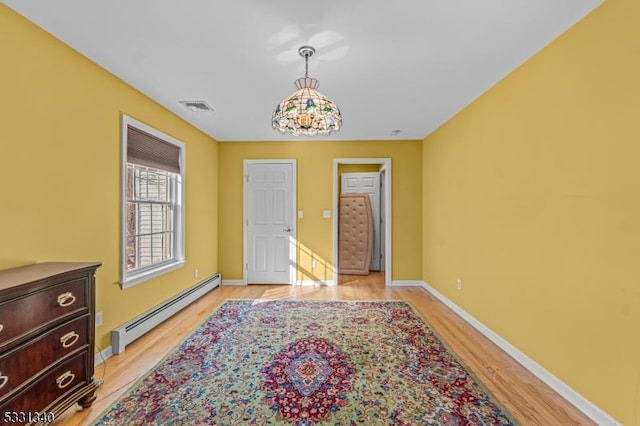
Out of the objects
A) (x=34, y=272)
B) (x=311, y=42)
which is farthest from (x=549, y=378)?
(x=34, y=272)

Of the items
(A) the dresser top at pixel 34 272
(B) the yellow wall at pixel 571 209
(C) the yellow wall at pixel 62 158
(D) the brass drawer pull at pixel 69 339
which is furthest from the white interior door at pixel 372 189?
(D) the brass drawer pull at pixel 69 339

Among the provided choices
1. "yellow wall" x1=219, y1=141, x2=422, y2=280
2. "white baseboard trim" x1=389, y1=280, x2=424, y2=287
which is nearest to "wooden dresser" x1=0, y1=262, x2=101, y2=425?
"yellow wall" x1=219, y1=141, x2=422, y2=280

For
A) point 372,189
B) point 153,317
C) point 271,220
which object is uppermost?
point 372,189

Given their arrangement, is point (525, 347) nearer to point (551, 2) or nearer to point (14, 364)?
point (551, 2)

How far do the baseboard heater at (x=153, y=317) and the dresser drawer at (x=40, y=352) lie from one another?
827 mm

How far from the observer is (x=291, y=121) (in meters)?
2.06

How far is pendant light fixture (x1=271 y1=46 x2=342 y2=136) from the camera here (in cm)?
200

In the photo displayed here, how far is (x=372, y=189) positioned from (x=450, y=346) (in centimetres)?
387

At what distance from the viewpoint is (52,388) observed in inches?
63.2

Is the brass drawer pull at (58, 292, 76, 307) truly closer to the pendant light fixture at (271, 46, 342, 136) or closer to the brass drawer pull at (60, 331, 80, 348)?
the brass drawer pull at (60, 331, 80, 348)

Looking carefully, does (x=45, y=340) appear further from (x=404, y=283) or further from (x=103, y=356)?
(x=404, y=283)

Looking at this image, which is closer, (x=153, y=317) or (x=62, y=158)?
(x=62, y=158)

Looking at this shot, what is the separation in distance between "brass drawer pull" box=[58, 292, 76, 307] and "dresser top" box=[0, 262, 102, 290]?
0.14 m

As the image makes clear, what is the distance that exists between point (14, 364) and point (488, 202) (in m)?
3.66
